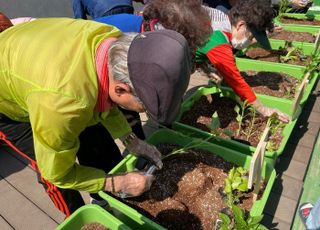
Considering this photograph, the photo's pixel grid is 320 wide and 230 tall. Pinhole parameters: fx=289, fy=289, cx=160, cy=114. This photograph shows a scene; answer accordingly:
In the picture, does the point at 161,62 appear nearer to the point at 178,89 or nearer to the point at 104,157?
the point at 178,89

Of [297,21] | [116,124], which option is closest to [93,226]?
[116,124]

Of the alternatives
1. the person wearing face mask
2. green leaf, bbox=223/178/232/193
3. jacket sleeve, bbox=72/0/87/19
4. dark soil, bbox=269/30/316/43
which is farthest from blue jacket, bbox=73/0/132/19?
dark soil, bbox=269/30/316/43

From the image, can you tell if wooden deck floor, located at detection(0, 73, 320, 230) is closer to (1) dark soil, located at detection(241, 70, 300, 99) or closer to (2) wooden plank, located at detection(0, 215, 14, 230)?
(2) wooden plank, located at detection(0, 215, 14, 230)

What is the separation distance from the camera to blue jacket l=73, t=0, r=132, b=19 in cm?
183

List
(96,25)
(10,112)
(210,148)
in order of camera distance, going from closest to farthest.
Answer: (96,25), (10,112), (210,148)

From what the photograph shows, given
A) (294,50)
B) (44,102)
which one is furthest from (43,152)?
(294,50)

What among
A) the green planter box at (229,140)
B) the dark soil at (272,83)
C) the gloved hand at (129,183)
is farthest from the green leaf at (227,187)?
the dark soil at (272,83)

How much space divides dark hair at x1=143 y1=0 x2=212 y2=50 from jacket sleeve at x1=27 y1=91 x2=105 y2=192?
497 millimetres

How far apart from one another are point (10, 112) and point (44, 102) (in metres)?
0.41

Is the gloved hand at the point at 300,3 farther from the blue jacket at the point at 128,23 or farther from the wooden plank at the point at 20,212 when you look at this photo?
the wooden plank at the point at 20,212

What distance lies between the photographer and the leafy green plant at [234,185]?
1350mm

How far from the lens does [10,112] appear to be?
112cm

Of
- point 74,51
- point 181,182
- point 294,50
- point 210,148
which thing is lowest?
point 181,182

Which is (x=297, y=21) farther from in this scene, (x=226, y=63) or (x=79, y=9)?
(x=79, y=9)
